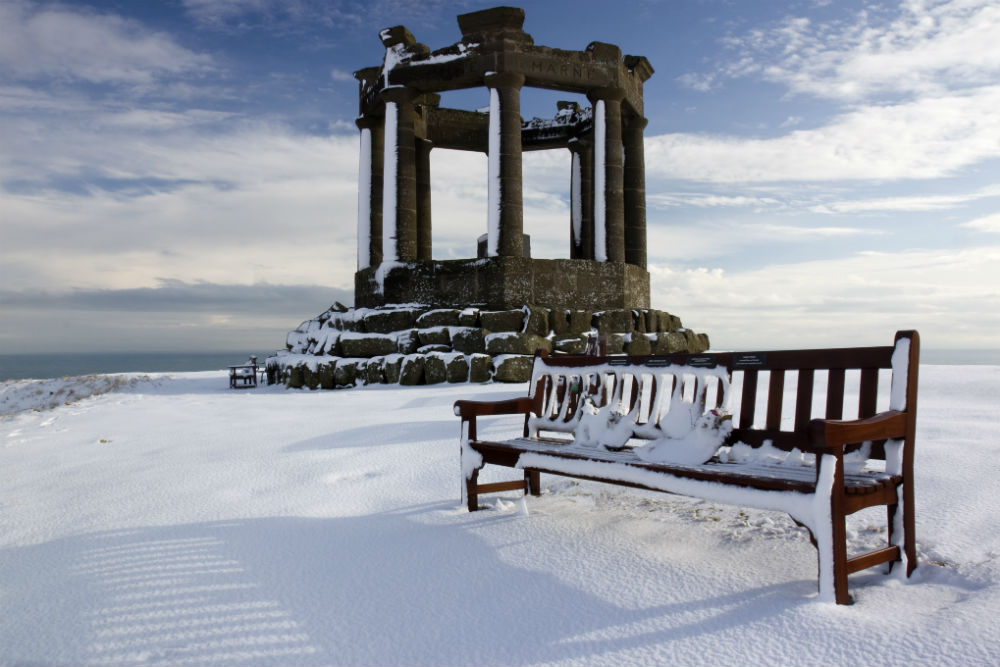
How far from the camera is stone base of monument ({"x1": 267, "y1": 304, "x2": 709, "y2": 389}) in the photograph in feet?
40.0

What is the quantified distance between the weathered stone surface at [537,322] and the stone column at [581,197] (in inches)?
200

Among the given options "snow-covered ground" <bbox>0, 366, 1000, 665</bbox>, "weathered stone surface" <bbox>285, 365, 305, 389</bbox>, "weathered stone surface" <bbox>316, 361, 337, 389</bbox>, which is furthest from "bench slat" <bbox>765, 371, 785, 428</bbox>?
"weathered stone surface" <bbox>285, 365, 305, 389</bbox>

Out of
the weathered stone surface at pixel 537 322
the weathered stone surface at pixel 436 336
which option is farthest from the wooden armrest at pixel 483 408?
the weathered stone surface at pixel 436 336

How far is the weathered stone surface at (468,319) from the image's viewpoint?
12891 mm

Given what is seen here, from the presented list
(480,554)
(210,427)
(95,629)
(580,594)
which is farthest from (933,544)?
(210,427)

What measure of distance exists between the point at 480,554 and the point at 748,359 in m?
1.74

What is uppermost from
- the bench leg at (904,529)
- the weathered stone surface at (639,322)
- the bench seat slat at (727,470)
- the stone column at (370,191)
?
the stone column at (370,191)

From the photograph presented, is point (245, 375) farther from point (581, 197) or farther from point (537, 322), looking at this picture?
point (581, 197)

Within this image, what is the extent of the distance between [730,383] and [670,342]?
1075 centimetres

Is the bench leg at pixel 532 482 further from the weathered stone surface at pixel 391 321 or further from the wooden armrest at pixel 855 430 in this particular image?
the weathered stone surface at pixel 391 321

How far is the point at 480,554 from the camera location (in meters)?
3.59

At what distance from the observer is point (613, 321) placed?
1373cm

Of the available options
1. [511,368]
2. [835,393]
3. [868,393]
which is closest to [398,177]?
[511,368]

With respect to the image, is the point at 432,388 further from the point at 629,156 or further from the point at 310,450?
the point at 629,156
